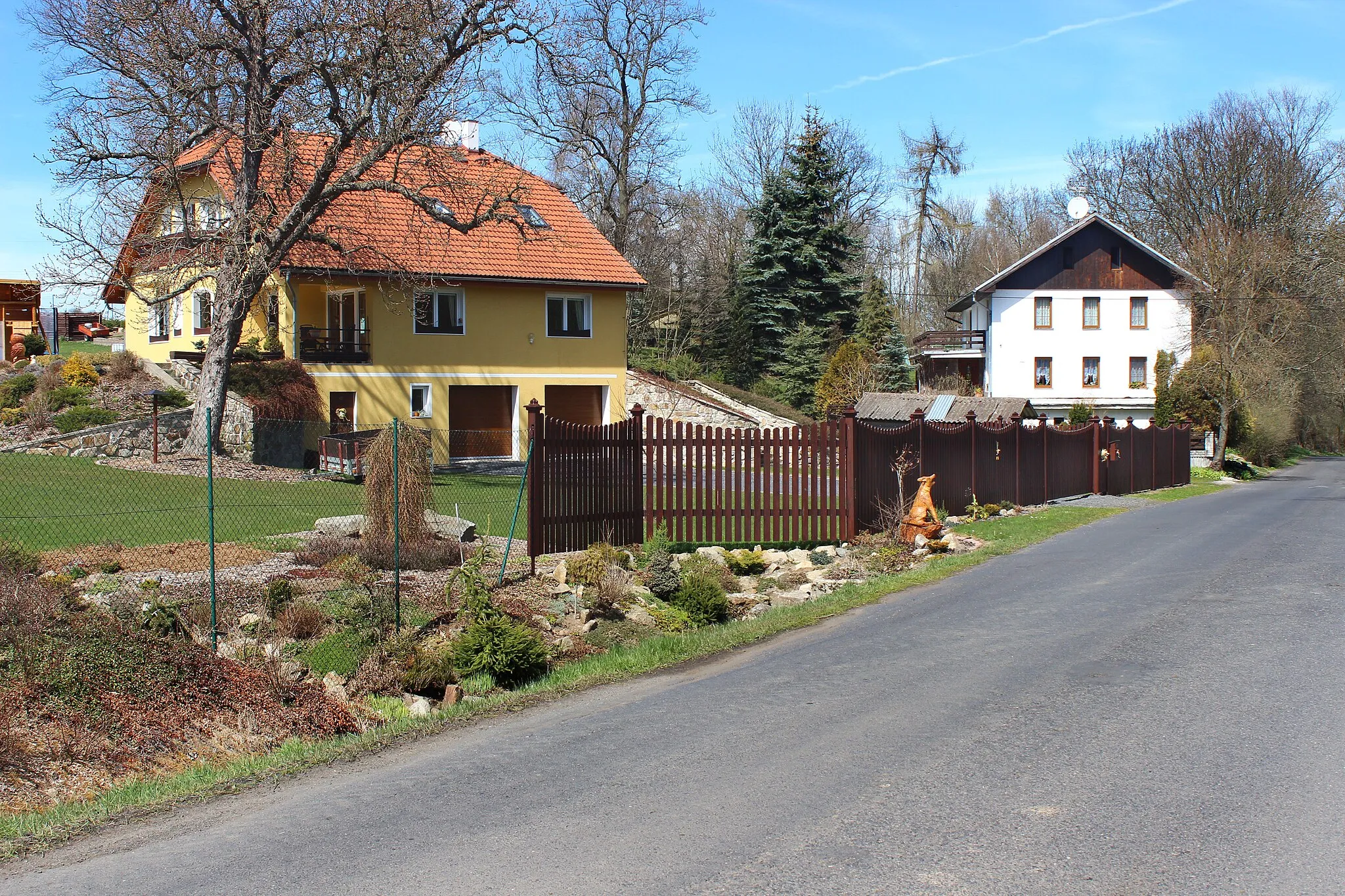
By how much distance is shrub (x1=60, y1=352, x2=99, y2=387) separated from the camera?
88.6ft

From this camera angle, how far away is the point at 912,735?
6.84m

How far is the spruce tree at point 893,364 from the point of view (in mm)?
47188

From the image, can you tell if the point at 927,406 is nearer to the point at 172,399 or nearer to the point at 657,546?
the point at 172,399

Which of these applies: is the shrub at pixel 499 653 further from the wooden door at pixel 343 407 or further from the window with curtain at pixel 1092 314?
the window with curtain at pixel 1092 314

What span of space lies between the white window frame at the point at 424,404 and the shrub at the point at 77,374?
840 cm

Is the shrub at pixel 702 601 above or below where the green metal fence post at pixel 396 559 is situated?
below

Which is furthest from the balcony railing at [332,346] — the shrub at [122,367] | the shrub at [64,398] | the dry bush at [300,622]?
the dry bush at [300,622]

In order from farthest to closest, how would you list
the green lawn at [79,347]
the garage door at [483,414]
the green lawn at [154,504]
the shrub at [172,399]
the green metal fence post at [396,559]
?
the green lawn at [79,347] → the garage door at [483,414] → the shrub at [172,399] → the green lawn at [154,504] → the green metal fence post at [396,559]

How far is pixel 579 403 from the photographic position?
37.1 meters

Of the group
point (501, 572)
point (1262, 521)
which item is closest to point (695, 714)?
point (501, 572)

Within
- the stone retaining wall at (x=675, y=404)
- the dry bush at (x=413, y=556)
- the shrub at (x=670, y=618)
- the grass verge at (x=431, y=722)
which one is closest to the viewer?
the grass verge at (x=431, y=722)

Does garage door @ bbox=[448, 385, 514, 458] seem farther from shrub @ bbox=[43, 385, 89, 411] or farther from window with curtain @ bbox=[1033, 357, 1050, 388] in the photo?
window with curtain @ bbox=[1033, 357, 1050, 388]

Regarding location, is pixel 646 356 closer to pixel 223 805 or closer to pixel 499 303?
pixel 499 303

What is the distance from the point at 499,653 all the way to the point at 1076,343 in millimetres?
50166
